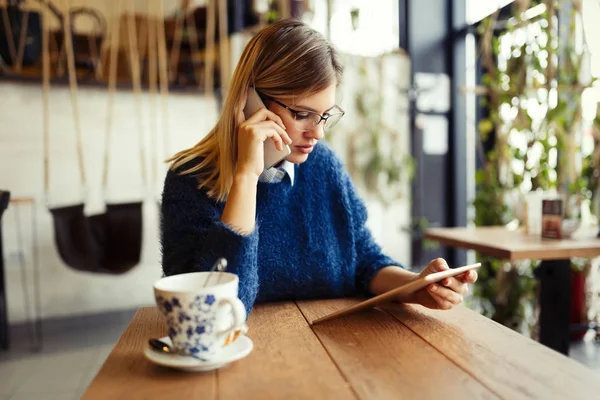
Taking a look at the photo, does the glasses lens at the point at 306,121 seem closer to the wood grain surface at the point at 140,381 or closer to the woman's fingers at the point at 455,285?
the woman's fingers at the point at 455,285

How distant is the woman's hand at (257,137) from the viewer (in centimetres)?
108

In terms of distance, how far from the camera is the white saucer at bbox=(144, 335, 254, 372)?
663 millimetres

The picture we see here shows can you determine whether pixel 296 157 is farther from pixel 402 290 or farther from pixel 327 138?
pixel 327 138

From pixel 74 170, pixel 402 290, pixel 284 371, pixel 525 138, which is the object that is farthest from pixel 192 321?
pixel 74 170

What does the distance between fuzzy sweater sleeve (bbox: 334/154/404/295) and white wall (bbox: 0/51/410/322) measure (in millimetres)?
2002

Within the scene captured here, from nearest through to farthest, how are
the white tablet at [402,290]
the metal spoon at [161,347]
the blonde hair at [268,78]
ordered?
the metal spoon at [161,347]
the white tablet at [402,290]
the blonde hair at [268,78]

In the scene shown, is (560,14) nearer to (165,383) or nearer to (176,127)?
(176,127)

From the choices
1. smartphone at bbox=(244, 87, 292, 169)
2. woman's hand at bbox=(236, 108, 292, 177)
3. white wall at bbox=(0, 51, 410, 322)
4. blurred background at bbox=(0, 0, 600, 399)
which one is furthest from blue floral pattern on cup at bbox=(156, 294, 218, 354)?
white wall at bbox=(0, 51, 410, 322)

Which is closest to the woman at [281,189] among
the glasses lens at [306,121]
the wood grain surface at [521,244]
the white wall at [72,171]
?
the glasses lens at [306,121]

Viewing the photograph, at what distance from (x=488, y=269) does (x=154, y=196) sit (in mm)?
2262

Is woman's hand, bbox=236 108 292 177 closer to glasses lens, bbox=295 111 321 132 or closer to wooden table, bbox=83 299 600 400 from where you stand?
glasses lens, bbox=295 111 321 132

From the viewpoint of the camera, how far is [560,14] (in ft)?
9.48

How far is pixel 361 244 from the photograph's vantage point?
1.35 m

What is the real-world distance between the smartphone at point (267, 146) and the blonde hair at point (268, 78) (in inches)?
0.8
